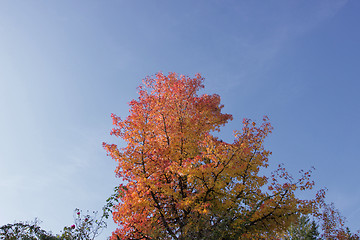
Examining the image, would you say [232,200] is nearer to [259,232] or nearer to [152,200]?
[259,232]

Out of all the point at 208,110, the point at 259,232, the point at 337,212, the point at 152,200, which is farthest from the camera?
the point at 337,212

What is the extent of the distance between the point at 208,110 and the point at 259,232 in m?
6.26

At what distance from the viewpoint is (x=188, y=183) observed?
11.2 metres

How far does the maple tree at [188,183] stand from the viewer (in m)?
9.98

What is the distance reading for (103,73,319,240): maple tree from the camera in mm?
9984

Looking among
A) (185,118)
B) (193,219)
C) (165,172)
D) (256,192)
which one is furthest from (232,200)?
(185,118)

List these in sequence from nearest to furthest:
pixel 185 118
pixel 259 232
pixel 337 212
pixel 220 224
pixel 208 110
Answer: pixel 220 224 < pixel 259 232 < pixel 185 118 < pixel 208 110 < pixel 337 212

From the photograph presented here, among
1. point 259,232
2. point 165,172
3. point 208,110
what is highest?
point 208,110

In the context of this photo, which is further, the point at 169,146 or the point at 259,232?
the point at 169,146

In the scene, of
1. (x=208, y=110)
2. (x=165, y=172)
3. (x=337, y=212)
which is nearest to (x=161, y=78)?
(x=208, y=110)

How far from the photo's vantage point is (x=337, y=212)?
23.5 meters

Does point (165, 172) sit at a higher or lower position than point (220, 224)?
higher

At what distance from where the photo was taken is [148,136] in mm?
11617

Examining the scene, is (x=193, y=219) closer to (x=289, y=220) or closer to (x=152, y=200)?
(x=152, y=200)
